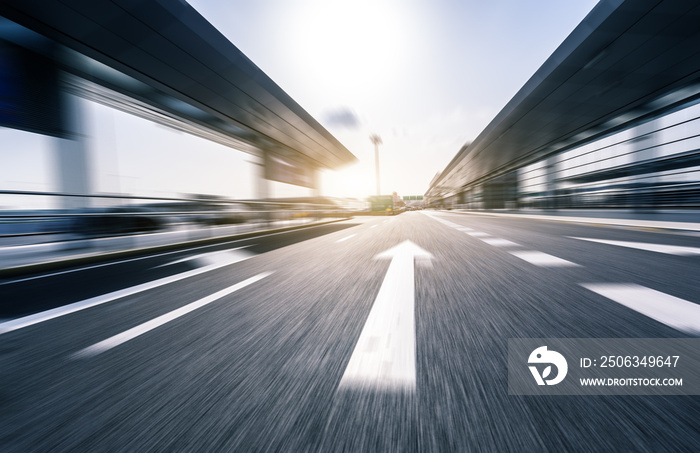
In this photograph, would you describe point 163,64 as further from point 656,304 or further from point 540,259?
point 656,304

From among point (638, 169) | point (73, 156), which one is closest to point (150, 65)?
point (73, 156)

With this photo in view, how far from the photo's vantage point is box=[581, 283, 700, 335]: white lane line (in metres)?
1.66

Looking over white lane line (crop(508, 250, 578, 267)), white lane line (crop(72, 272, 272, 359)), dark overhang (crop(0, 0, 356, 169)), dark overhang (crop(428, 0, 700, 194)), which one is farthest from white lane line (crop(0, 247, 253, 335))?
dark overhang (crop(428, 0, 700, 194))

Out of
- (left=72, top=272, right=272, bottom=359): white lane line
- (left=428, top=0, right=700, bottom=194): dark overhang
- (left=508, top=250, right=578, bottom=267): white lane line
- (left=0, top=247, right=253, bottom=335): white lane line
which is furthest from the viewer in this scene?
(left=428, top=0, right=700, bottom=194): dark overhang

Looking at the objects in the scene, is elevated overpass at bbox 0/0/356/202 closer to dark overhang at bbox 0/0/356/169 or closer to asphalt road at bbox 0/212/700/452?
dark overhang at bbox 0/0/356/169

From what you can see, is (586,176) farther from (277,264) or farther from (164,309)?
(164,309)

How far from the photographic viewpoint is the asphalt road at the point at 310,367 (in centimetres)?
91

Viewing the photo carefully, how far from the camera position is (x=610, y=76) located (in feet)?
38.8

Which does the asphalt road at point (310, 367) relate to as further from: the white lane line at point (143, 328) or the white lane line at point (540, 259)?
the white lane line at point (540, 259)

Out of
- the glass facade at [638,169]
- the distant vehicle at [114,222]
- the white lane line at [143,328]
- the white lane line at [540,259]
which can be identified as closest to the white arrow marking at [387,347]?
the white lane line at [143,328]

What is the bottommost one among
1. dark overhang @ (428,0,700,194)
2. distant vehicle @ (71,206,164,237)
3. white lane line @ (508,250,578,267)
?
white lane line @ (508,250,578,267)

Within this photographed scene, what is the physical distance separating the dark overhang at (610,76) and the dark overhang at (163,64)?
13.0 m

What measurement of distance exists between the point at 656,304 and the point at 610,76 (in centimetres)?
1545

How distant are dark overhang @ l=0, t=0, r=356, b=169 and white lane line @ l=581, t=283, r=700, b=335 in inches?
459
